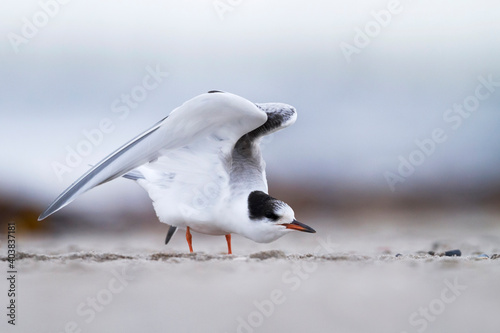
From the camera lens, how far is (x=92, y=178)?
9.05 ft

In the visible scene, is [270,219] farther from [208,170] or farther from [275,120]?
[275,120]

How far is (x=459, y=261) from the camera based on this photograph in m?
3.19

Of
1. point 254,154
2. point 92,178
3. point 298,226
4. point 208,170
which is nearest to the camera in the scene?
point 92,178

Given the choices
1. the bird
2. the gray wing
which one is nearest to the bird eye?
the bird

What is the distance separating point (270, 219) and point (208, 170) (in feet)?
1.63

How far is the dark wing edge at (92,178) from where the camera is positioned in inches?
107

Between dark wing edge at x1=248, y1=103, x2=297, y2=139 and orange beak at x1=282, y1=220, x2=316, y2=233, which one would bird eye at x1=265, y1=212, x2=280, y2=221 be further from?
dark wing edge at x1=248, y1=103, x2=297, y2=139

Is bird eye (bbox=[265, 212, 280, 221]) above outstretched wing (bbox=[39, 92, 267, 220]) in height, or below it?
below

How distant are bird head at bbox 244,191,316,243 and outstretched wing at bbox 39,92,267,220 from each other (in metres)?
0.39

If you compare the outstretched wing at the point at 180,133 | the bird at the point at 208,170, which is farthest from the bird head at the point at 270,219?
the outstretched wing at the point at 180,133

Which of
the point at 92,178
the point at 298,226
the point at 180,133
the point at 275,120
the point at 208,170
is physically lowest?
the point at 298,226

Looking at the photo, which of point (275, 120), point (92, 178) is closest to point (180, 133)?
point (92, 178)

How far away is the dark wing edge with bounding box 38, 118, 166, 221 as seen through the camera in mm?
2713

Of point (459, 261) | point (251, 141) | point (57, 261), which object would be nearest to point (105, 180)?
point (57, 261)
